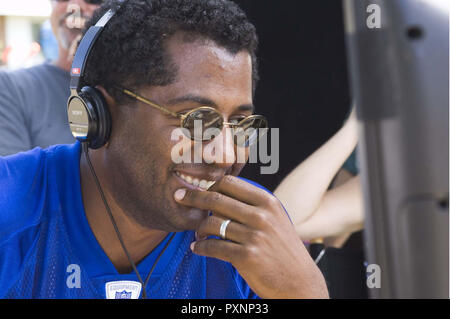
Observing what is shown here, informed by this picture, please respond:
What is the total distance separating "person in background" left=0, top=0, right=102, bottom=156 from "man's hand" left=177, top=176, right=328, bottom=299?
774mm

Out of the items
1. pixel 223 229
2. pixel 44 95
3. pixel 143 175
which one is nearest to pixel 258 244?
pixel 223 229

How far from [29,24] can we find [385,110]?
6.67 ft

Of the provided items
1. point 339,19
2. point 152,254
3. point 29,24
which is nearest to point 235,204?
point 152,254

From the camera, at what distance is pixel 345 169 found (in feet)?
6.31

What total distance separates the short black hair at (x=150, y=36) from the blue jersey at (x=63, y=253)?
0.23m

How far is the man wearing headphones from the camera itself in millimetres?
1140

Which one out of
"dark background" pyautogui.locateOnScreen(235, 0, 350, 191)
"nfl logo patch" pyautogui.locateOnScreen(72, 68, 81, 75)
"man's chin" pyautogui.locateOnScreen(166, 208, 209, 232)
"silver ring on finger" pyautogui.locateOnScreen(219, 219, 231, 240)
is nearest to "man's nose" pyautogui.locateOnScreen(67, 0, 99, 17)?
"dark background" pyautogui.locateOnScreen(235, 0, 350, 191)

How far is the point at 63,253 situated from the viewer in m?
1.19

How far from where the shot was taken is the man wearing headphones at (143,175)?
1140 mm

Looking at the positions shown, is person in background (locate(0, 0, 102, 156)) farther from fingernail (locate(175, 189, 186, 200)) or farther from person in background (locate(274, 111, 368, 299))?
person in background (locate(274, 111, 368, 299))

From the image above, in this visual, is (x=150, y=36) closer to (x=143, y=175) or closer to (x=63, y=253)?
(x=143, y=175)

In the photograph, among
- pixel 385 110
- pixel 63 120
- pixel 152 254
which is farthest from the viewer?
pixel 63 120
